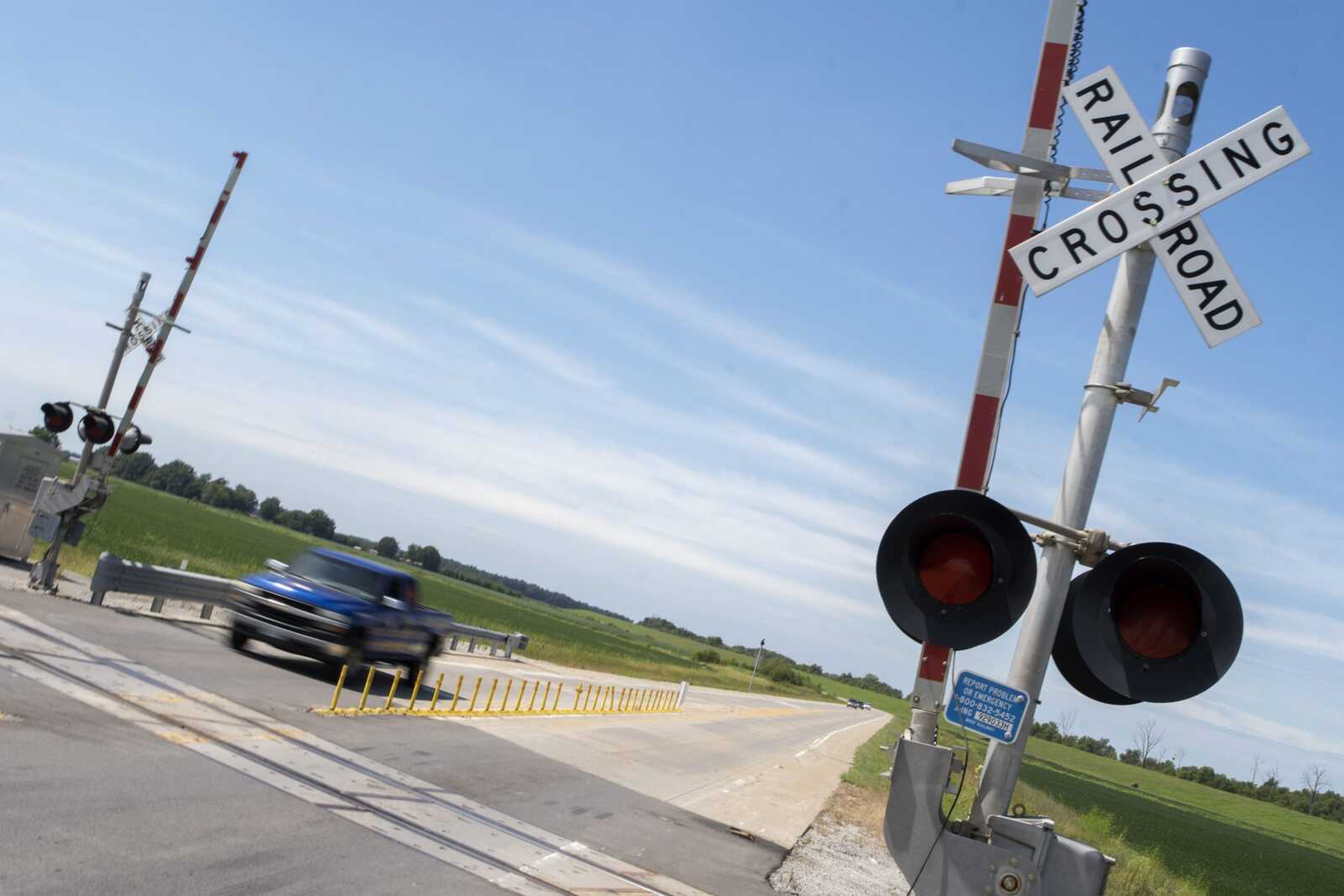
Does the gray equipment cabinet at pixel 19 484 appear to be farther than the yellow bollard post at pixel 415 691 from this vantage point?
Yes

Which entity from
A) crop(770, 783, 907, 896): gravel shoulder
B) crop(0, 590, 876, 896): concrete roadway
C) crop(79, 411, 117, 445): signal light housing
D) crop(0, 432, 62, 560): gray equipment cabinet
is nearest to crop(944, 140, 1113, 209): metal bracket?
crop(0, 590, 876, 896): concrete roadway

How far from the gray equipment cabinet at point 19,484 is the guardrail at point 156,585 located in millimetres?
1705

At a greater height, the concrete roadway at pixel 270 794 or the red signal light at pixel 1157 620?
the red signal light at pixel 1157 620

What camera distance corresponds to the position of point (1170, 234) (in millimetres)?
3674

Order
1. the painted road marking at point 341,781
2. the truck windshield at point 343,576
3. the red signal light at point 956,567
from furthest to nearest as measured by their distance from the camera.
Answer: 1. the truck windshield at point 343,576
2. the painted road marking at point 341,781
3. the red signal light at point 956,567

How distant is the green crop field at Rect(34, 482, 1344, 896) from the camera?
31.0 meters

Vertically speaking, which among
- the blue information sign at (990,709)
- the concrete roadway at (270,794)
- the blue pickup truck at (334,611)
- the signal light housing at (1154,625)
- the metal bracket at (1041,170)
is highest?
the metal bracket at (1041,170)

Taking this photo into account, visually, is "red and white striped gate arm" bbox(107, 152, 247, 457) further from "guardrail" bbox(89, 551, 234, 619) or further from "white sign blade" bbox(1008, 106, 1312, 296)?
"white sign blade" bbox(1008, 106, 1312, 296)

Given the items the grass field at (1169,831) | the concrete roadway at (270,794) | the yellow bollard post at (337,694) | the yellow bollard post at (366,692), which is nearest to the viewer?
the concrete roadway at (270,794)

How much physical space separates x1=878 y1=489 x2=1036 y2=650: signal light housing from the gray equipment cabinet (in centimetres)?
2053

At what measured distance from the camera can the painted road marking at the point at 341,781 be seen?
8.49 m

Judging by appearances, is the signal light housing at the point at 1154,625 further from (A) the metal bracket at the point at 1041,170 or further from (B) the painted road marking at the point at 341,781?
(B) the painted road marking at the point at 341,781

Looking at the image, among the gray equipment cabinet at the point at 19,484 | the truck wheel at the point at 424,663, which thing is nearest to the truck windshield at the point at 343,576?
the truck wheel at the point at 424,663

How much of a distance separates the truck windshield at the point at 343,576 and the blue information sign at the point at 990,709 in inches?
573
